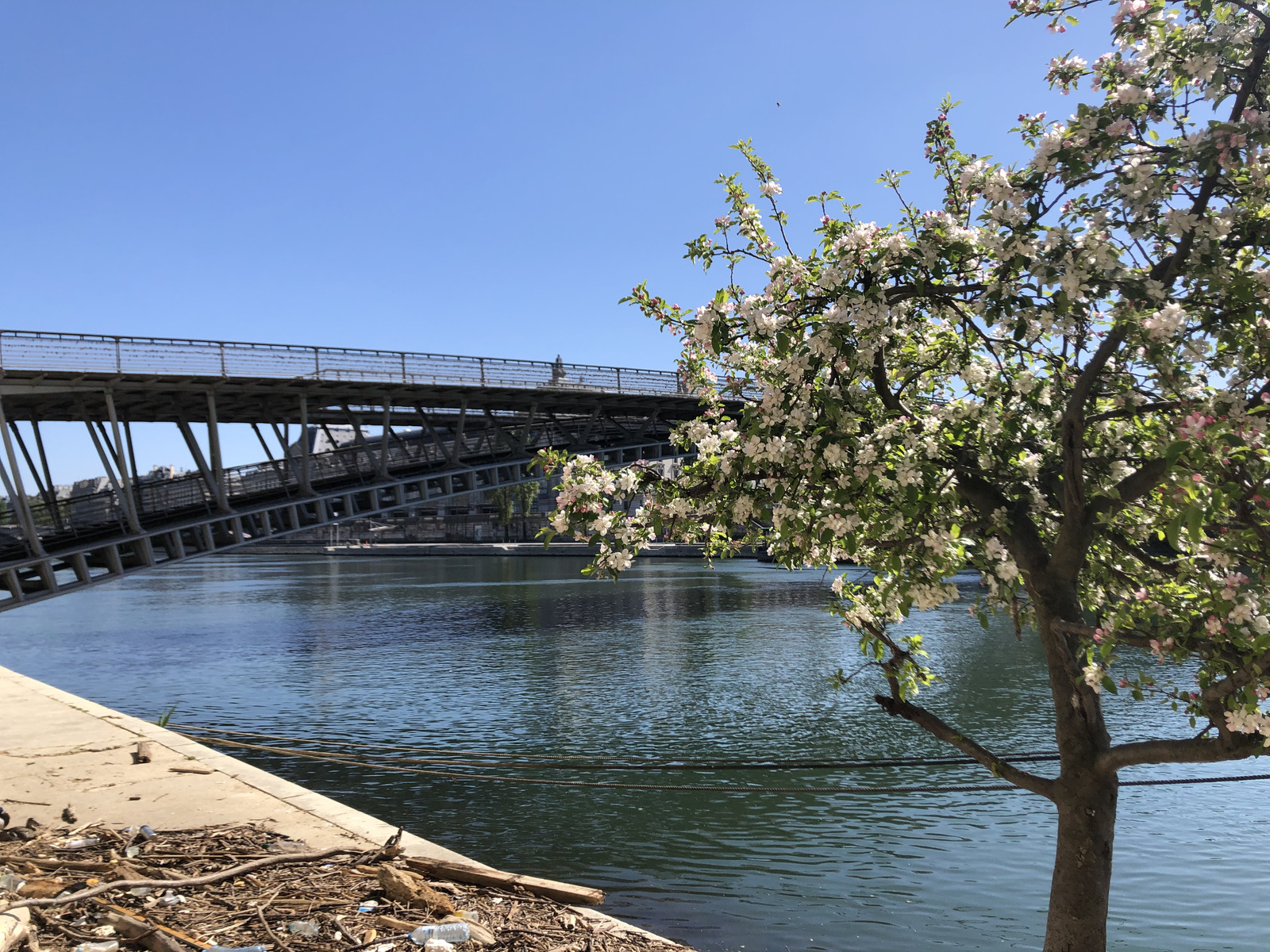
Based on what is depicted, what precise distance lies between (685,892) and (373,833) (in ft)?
14.1

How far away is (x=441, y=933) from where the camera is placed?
645 cm

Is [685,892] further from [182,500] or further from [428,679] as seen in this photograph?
[182,500]

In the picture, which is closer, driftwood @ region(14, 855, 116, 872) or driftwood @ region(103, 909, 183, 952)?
driftwood @ region(103, 909, 183, 952)

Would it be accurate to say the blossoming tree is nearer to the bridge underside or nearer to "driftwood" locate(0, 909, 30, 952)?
"driftwood" locate(0, 909, 30, 952)

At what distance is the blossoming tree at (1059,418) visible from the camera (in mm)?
5195

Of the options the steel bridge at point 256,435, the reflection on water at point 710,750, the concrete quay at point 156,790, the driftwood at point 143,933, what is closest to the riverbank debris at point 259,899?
the driftwood at point 143,933

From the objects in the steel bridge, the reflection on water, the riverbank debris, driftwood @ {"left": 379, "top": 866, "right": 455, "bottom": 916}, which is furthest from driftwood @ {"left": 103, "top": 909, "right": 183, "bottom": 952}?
the steel bridge

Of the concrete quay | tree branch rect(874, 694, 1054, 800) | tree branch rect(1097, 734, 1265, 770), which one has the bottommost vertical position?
the concrete quay

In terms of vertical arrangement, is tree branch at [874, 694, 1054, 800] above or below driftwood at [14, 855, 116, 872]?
above

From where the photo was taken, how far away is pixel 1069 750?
6574 mm

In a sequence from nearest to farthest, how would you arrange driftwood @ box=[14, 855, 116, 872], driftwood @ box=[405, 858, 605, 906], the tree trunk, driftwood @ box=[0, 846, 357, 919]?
1. driftwood @ box=[0, 846, 357, 919]
2. the tree trunk
3. driftwood @ box=[14, 855, 116, 872]
4. driftwood @ box=[405, 858, 605, 906]

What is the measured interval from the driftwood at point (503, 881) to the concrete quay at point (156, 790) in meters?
0.11

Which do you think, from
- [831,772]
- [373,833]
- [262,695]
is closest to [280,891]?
[373,833]

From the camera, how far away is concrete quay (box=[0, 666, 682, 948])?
898 centimetres
